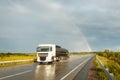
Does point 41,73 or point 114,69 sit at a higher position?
point 114,69

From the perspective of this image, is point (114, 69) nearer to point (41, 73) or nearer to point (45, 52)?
point (41, 73)

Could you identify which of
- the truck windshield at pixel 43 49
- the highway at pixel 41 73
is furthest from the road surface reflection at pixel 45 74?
the truck windshield at pixel 43 49

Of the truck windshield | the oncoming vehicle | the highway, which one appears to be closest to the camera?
the highway

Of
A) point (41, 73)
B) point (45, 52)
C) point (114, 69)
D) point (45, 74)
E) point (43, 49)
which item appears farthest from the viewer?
point (43, 49)

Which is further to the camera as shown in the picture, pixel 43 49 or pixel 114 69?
pixel 43 49

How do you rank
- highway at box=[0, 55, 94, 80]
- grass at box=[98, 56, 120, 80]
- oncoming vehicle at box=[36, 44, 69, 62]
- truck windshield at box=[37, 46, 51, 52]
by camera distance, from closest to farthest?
highway at box=[0, 55, 94, 80], grass at box=[98, 56, 120, 80], oncoming vehicle at box=[36, 44, 69, 62], truck windshield at box=[37, 46, 51, 52]

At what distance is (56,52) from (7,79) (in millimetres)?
26797

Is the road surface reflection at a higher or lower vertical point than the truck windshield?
lower

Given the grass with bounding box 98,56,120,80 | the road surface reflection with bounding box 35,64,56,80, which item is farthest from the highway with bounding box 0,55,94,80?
the grass with bounding box 98,56,120,80

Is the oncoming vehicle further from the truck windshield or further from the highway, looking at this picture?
the highway

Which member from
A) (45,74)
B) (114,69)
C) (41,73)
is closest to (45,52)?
(114,69)

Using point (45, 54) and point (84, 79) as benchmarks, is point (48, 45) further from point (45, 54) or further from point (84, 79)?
point (84, 79)

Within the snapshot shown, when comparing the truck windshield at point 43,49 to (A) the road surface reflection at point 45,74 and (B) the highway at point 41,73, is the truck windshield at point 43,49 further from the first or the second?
(A) the road surface reflection at point 45,74

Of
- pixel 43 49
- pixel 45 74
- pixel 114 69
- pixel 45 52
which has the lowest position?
pixel 45 74
